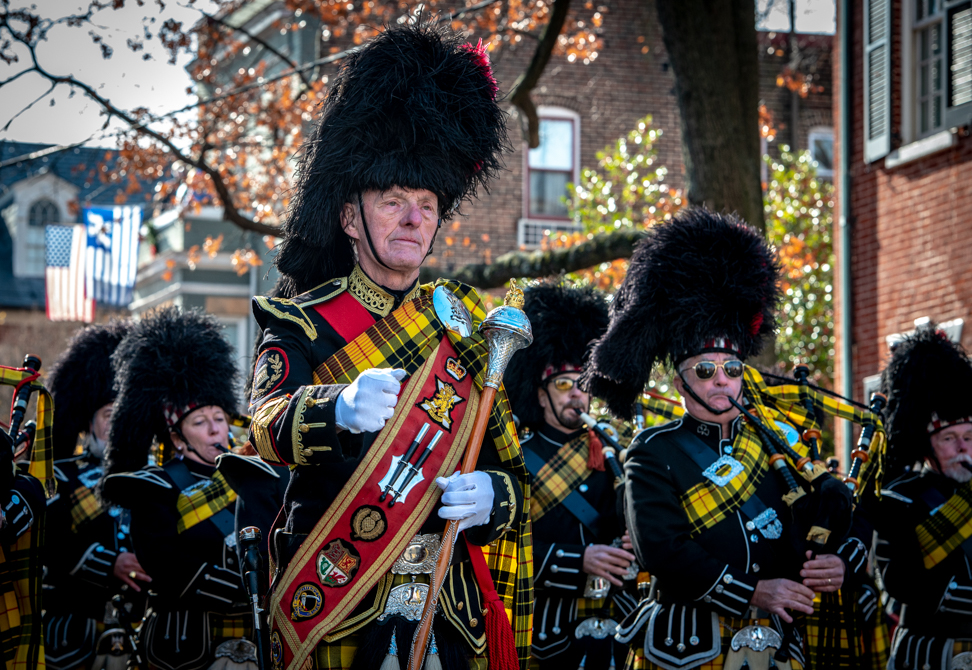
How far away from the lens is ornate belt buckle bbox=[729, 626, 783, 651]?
4.88 metres

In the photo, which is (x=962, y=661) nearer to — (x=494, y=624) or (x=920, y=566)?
(x=920, y=566)

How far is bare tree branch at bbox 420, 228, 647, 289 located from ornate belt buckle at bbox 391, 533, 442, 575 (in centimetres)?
600

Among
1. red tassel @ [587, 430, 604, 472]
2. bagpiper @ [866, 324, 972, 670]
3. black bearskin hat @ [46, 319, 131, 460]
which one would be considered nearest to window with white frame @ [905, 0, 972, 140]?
bagpiper @ [866, 324, 972, 670]

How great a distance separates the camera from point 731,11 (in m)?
9.39

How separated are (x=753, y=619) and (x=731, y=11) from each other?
5.82 metres

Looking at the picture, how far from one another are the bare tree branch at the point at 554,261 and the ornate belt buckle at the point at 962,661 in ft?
14.9

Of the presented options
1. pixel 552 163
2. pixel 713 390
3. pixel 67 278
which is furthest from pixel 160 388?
pixel 552 163

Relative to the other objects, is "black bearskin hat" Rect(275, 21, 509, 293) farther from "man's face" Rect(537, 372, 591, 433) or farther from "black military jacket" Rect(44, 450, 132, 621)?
"black military jacket" Rect(44, 450, 132, 621)

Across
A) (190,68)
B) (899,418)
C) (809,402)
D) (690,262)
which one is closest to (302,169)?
(690,262)

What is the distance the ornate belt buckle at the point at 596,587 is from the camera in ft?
20.3

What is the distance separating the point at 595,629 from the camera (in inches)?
244

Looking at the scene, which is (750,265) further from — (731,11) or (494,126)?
(731,11)

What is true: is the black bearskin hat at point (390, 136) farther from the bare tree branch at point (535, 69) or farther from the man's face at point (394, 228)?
the bare tree branch at point (535, 69)

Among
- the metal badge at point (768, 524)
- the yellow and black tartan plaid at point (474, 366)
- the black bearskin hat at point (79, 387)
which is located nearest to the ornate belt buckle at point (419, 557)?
the yellow and black tartan plaid at point (474, 366)
